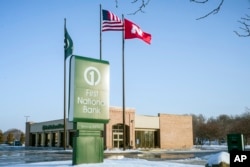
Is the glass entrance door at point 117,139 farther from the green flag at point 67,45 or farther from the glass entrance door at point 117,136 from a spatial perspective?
the green flag at point 67,45

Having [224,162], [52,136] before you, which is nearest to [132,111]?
[52,136]

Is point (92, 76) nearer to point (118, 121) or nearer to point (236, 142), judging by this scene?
point (236, 142)

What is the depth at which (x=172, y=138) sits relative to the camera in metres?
51.2

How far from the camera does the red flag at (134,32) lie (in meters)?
29.8

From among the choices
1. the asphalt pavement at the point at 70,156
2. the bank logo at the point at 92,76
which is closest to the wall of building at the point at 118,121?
the asphalt pavement at the point at 70,156

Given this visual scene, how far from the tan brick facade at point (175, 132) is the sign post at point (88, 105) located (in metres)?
35.8

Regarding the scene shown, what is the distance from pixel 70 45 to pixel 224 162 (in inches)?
929

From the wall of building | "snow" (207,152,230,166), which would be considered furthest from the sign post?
the wall of building

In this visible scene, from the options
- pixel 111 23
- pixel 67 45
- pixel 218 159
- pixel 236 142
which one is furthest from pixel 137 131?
pixel 218 159

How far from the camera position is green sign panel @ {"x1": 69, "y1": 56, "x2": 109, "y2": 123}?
14297 mm

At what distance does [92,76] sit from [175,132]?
3845 cm

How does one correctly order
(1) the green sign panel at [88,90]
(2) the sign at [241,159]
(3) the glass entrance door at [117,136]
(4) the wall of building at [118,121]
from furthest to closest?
(3) the glass entrance door at [117,136]
(4) the wall of building at [118,121]
(1) the green sign panel at [88,90]
(2) the sign at [241,159]

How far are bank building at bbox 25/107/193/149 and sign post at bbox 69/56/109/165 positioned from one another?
90.0ft

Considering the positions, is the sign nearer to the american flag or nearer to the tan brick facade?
the american flag
